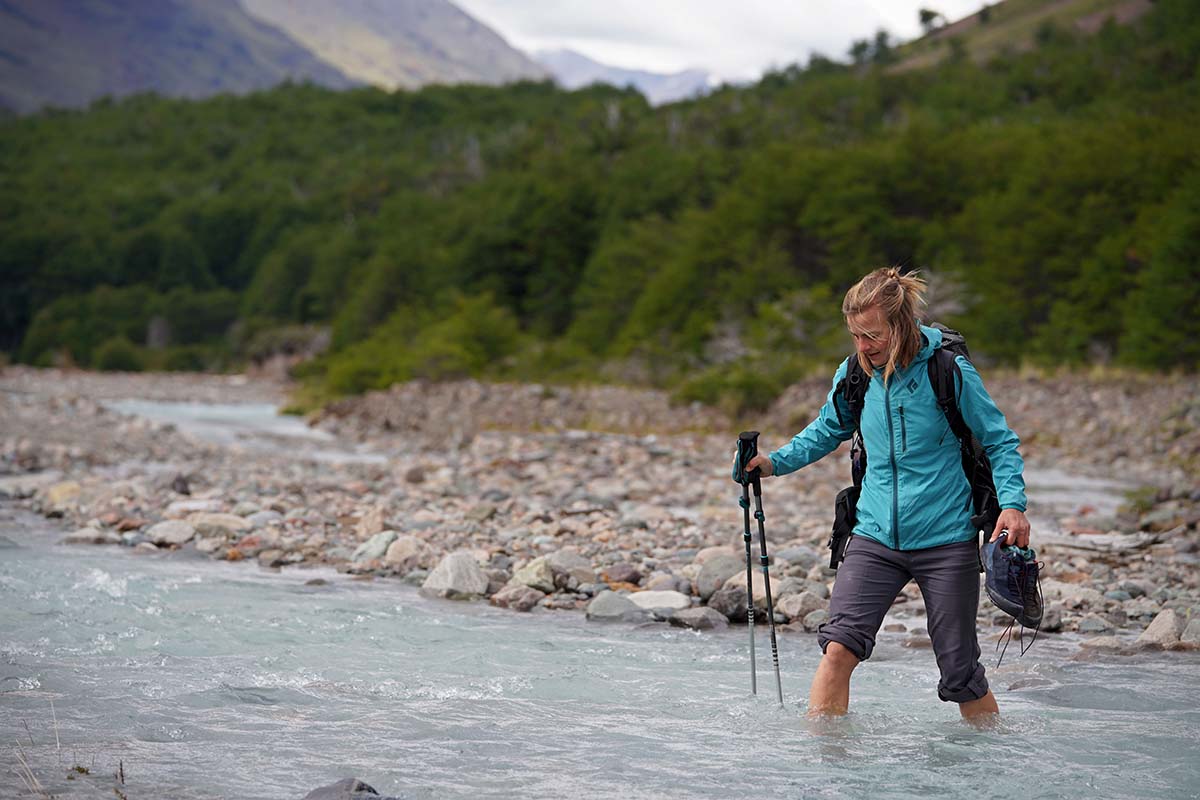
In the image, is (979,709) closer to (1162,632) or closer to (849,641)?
(849,641)

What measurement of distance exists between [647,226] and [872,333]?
5155cm

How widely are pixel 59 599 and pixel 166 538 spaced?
256 centimetres

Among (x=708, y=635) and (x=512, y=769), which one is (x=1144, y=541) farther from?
(x=512, y=769)

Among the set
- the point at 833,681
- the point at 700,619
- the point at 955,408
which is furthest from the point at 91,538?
the point at 955,408

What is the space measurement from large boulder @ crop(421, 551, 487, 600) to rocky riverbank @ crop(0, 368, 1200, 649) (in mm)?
16

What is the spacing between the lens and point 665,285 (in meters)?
45.2

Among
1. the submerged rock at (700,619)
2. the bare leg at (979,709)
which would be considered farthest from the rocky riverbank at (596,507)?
the bare leg at (979,709)

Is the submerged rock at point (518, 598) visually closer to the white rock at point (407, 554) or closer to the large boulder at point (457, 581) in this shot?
the large boulder at point (457, 581)

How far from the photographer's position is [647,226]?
55.5m

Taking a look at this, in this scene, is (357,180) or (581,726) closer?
(581,726)

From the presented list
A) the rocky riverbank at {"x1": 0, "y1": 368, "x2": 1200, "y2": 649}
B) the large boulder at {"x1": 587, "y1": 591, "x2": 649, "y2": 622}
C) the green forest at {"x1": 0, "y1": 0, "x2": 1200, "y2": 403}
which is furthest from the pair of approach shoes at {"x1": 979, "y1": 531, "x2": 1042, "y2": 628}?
the green forest at {"x1": 0, "y1": 0, "x2": 1200, "y2": 403}

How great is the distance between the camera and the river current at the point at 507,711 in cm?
464

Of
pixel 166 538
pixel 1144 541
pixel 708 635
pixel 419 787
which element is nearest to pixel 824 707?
pixel 419 787

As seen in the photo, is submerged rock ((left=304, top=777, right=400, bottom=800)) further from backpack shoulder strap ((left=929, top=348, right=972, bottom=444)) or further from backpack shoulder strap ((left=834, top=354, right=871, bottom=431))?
backpack shoulder strap ((left=929, top=348, right=972, bottom=444))
